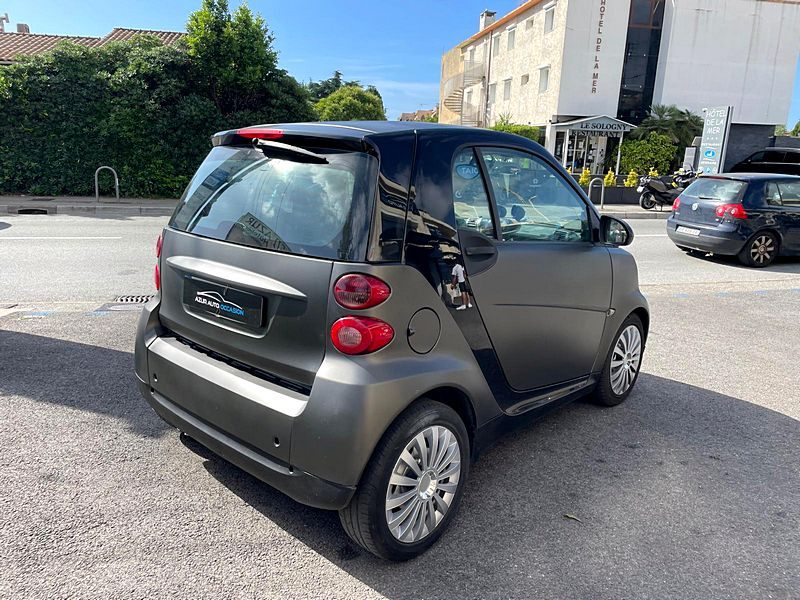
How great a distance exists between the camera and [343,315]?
7.53 ft

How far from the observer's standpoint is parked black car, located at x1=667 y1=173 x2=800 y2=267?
985cm

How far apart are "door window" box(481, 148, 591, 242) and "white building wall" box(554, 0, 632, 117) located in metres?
27.6

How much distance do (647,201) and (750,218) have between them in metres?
9.13

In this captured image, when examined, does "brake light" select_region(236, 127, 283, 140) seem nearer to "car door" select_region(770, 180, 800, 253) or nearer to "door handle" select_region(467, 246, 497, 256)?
"door handle" select_region(467, 246, 497, 256)

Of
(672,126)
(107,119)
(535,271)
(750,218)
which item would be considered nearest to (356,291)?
(535,271)

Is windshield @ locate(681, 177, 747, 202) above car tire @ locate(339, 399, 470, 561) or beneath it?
above

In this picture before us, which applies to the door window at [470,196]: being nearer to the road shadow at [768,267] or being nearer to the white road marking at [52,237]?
the road shadow at [768,267]

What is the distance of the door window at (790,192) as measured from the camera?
10.2 meters

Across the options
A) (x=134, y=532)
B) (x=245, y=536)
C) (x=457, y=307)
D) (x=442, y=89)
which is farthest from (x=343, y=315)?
(x=442, y=89)

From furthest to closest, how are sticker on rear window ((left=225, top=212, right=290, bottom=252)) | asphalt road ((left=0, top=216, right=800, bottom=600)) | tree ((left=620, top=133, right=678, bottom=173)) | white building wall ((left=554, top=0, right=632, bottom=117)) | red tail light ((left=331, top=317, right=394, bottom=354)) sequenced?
white building wall ((left=554, top=0, right=632, bottom=117))
tree ((left=620, top=133, right=678, bottom=173))
sticker on rear window ((left=225, top=212, right=290, bottom=252))
asphalt road ((left=0, top=216, right=800, bottom=600))
red tail light ((left=331, top=317, right=394, bottom=354))

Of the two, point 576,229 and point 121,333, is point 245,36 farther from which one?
point 576,229

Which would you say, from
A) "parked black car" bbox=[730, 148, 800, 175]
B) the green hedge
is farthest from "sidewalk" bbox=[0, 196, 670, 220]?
"parked black car" bbox=[730, 148, 800, 175]

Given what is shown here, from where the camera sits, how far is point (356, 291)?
7.54 feet

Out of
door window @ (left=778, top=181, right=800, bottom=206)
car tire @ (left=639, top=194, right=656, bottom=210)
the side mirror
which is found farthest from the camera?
car tire @ (left=639, top=194, right=656, bottom=210)
